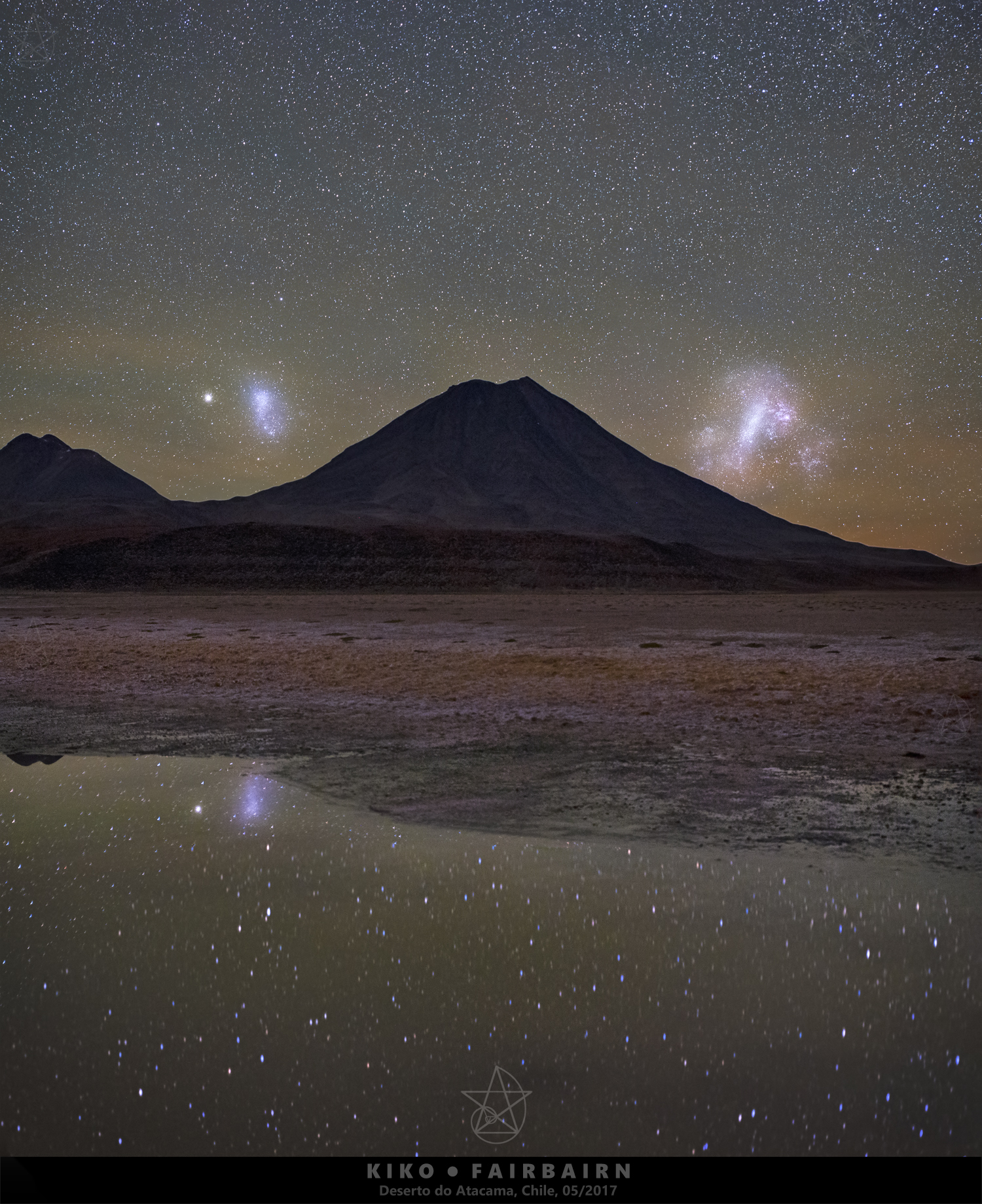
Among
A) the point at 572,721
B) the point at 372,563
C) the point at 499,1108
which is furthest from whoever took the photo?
the point at 372,563

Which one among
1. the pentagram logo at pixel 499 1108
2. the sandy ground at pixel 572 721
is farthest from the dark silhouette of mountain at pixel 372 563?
the pentagram logo at pixel 499 1108

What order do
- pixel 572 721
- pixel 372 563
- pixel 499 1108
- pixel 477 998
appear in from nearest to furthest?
pixel 499 1108, pixel 477 998, pixel 572 721, pixel 372 563

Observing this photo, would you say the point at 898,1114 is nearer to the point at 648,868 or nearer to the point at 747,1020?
the point at 747,1020

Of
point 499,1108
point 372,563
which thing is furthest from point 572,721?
point 372,563

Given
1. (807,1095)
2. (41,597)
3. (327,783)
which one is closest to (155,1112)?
(807,1095)

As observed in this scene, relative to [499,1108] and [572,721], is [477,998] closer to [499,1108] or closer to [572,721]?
[499,1108]

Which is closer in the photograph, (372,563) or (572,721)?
(572,721)

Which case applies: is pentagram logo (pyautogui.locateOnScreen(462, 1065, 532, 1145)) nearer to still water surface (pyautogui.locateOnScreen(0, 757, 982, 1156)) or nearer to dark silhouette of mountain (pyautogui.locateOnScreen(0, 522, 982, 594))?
still water surface (pyautogui.locateOnScreen(0, 757, 982, 1156))
